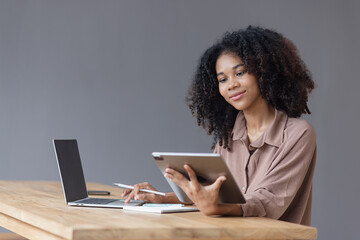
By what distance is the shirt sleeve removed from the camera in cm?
162

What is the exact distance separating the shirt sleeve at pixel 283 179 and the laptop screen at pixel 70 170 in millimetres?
616

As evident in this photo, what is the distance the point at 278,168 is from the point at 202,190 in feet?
1.20

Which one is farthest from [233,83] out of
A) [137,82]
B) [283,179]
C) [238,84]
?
[137,82]

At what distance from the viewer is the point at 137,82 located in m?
4.44

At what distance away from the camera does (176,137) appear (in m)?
4.48

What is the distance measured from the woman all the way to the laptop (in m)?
0.11

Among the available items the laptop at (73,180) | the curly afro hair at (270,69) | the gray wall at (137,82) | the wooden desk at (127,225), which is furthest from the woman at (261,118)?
the gray wall at (137,82)

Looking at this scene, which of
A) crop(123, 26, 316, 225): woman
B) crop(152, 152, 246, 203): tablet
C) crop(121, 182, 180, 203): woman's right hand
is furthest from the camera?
crop(121, 182, 180, 203): woman's right hand

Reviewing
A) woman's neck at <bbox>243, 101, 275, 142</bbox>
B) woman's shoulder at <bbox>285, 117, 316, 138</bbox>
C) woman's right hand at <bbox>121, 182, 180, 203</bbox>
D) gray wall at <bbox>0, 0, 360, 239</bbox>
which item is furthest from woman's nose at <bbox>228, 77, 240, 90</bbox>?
gray wall at <bbox>0, 0, 360, 239</bbox>

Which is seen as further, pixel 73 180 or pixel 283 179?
pixel 73 180

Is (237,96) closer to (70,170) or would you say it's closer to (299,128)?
(299,128)

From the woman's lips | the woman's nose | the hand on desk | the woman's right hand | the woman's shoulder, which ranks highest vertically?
the woman's nose

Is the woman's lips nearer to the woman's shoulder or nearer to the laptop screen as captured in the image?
the woman's shoulder

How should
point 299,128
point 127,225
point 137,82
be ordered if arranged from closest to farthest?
point 127,225 → point 299,128 → point 137,82
